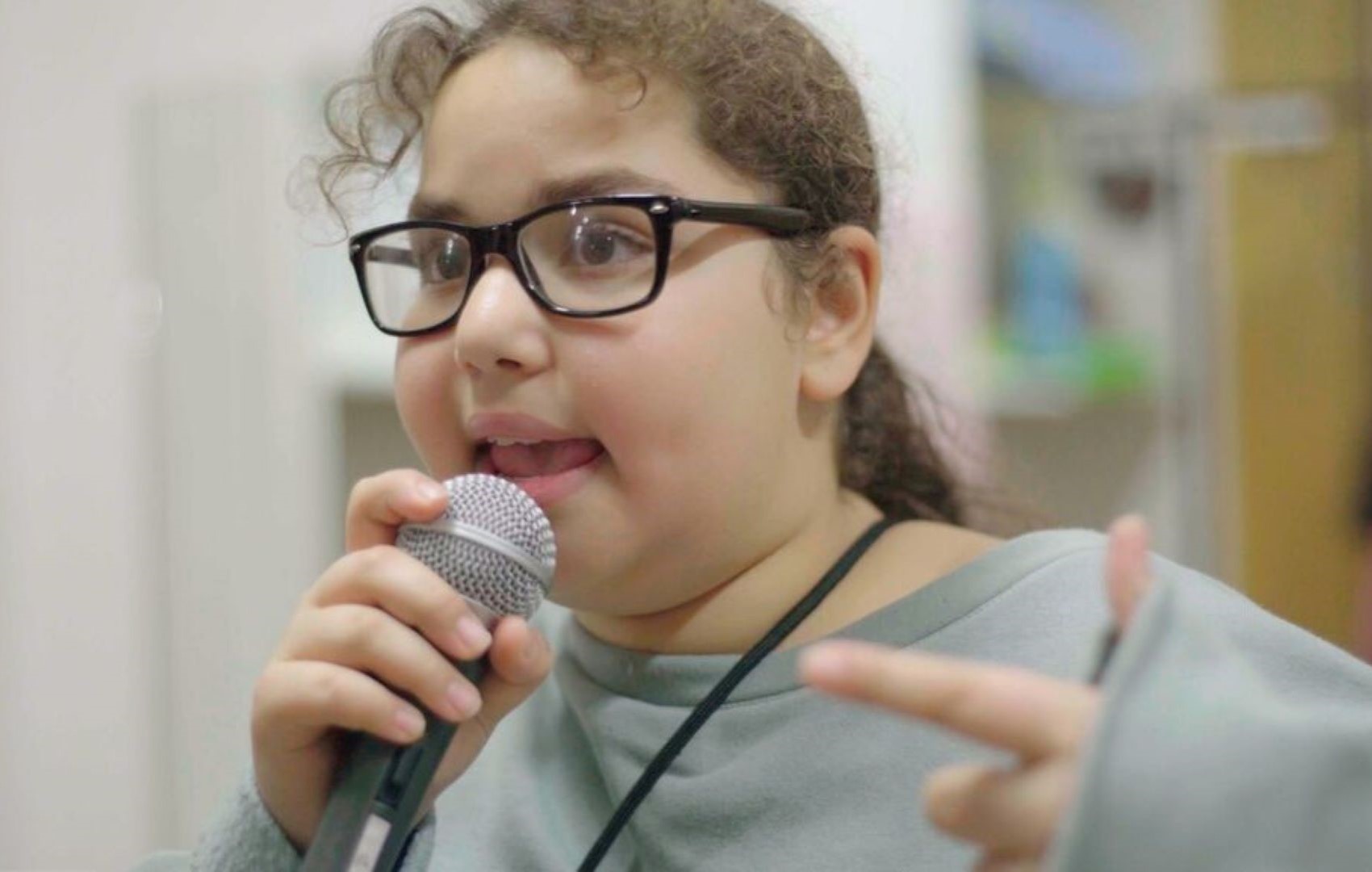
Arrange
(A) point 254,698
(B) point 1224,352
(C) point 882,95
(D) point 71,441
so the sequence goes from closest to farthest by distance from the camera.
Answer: (A) point 254,698, (C) point 882,95, (D) point 71,441, (B) point 1224,352

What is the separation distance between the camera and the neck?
3.03 ft

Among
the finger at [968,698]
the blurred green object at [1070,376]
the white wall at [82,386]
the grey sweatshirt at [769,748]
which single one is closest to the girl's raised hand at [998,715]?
the finger at [968,698]

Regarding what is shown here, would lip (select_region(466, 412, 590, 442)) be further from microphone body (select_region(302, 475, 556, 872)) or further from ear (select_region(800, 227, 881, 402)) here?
ear (select_region(800, 227, 881, 402))

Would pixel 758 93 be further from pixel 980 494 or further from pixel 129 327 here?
pixel 129 327

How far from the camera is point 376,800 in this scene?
70 cm

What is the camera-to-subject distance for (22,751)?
1.61 m

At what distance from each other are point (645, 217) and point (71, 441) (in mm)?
1122

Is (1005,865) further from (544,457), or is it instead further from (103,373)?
(103,373)

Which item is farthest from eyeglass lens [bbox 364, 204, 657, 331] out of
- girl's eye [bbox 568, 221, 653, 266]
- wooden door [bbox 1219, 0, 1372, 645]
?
wooden door [bbox 1219, 0, 1372, 645]

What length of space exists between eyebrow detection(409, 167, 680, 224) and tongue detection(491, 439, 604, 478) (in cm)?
13

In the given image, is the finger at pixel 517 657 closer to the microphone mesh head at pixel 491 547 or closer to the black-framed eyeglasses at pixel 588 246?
the microphone mesh head at pixel 491 547

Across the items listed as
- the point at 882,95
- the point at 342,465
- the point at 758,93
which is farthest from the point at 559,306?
the point at 342,465

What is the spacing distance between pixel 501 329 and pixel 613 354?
0.06 m

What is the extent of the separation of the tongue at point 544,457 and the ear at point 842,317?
0.16 m
